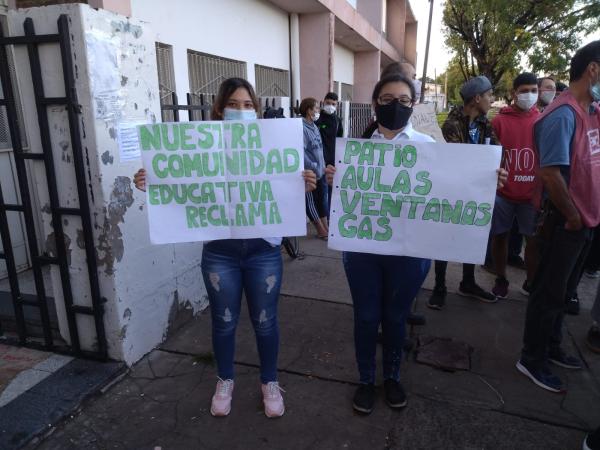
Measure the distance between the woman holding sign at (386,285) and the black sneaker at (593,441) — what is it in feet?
3.01

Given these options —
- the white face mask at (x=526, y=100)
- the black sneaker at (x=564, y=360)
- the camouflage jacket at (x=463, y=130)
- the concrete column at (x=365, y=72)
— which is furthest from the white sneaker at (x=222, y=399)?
the concrete column at (x=365, y=72)

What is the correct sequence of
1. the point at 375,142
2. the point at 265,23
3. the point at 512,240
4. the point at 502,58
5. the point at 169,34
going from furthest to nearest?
1. the point at 502,58
2. the point at 265,23
3. the point at 169,34
4. the point at 512,240
5. the point at 375,142

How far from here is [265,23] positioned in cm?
879

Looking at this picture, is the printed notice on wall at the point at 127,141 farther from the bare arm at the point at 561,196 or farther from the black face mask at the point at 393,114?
the bare arm at the point at 561,196

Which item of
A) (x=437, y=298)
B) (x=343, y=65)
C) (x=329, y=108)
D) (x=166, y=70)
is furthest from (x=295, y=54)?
(x=437, y=298)

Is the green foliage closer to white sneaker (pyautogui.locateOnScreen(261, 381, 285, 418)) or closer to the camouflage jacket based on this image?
the camouflage jacket

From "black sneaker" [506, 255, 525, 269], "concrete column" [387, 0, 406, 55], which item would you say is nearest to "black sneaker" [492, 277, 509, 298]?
"black sneaker" [506, 255, 525, 269]

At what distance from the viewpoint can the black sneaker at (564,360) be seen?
3.10 m

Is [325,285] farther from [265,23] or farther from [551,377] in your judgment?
[265,23]

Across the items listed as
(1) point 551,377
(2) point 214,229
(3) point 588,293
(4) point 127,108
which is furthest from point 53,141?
(3) point 588,293

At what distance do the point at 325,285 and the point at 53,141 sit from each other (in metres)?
2.78

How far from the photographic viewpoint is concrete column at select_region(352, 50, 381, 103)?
17.3m

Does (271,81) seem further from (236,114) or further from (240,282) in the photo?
(240,282)

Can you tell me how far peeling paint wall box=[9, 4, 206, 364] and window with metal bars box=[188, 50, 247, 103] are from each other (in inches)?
137
